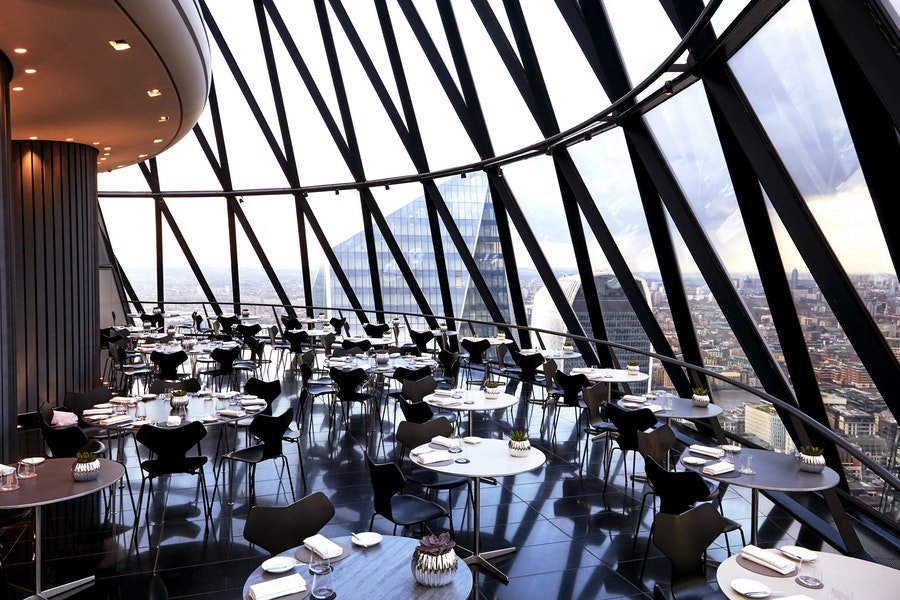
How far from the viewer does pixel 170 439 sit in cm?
578

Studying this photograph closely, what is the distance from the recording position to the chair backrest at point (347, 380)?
335 inches

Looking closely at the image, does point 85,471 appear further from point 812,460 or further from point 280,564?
point 812,460

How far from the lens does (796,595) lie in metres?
3.05

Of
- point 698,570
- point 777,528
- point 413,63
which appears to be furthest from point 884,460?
point 413,63

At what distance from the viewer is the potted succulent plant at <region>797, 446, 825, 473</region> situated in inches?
190

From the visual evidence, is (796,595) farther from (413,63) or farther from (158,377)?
(413,63)

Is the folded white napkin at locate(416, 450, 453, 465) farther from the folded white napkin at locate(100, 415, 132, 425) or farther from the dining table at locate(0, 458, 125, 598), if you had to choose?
the folded white napkin at locate(100, 415, 132, 425)

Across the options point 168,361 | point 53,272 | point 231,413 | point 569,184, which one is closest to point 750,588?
point 231,413

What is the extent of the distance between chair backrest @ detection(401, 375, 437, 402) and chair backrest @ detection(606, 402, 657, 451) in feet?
7.33

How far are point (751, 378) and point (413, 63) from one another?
8081 mm

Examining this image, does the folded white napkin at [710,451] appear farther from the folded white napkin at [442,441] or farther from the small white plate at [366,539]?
the small white plate at [366,539]

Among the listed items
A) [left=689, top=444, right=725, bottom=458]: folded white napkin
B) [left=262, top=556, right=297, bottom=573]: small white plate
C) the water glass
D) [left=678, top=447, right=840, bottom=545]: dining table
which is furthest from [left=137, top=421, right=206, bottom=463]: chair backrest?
[left=689, top=444, right=725, bottom=458]: folded white napkin

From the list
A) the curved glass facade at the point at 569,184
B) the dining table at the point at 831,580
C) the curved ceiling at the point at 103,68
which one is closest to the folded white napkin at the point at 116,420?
the curved ceiling at the point at 103,68

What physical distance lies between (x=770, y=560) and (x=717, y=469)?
1.52 metres
